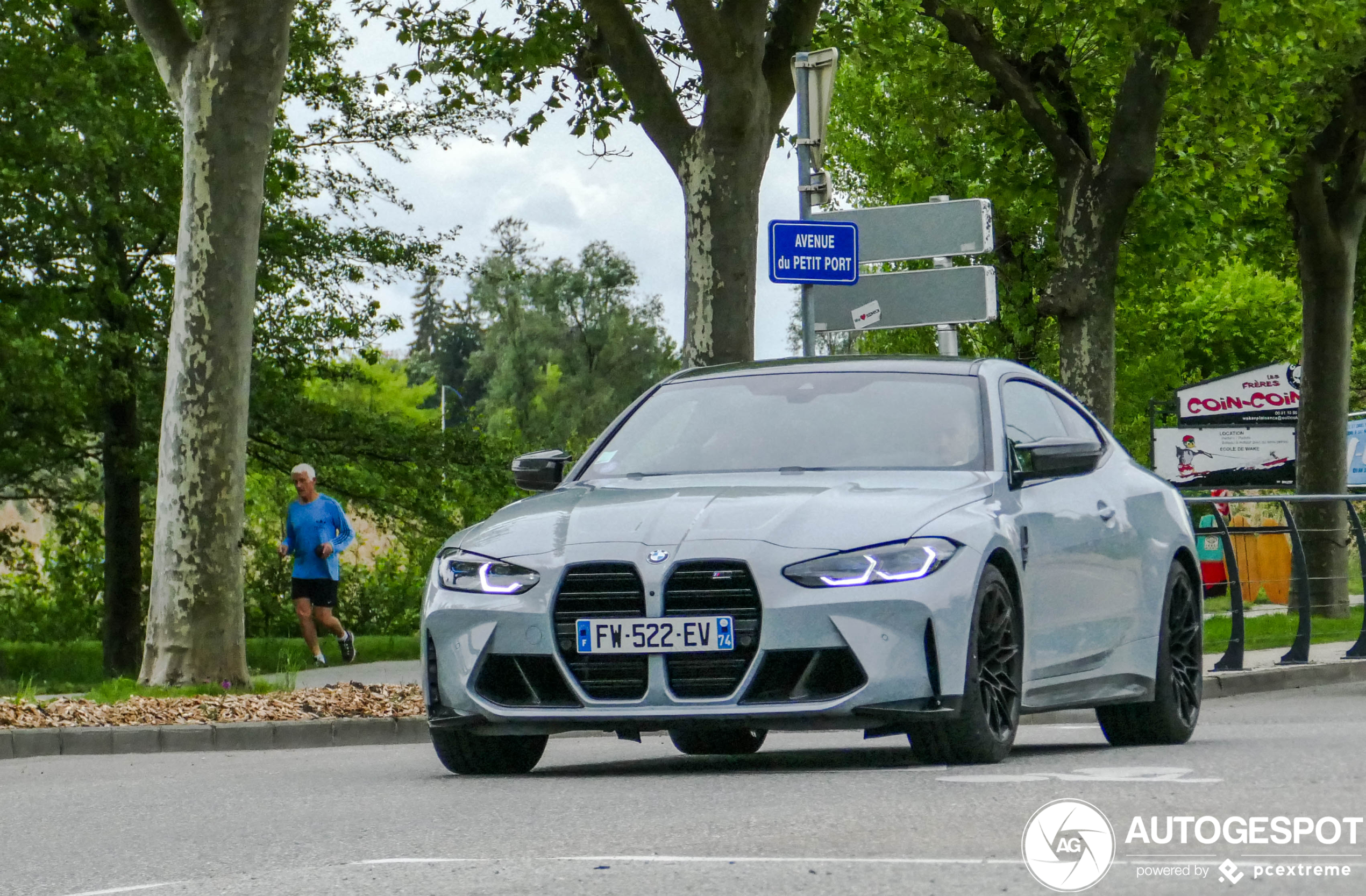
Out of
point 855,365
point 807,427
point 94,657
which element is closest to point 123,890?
point 807,427

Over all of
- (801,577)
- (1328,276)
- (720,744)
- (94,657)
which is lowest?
(94,657)

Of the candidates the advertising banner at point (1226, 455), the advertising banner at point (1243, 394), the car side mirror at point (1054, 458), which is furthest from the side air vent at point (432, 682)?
the advertising banner at point (1243, 394)

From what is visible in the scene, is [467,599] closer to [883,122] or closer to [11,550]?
[11,550]

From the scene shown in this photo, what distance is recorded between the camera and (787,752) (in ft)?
31.8

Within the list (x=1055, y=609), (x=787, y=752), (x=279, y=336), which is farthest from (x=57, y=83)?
(x=1055, y=609)

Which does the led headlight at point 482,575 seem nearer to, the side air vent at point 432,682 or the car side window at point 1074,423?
the side air vent at point 432,682

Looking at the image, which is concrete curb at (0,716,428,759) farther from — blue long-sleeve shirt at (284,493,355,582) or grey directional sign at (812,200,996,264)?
blue long-sleeve shirt at (284,493,355,582)

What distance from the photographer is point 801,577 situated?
24.0 ft

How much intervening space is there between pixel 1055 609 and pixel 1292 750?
1.21 m

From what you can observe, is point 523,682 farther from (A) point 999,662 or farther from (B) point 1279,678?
(B) point 1279,678

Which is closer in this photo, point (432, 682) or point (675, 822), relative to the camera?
point (675, 822)

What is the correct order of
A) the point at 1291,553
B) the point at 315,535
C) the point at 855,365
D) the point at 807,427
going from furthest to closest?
the point at 315,535
the point at 1291,553
the point at 855,365
the point at 807,427

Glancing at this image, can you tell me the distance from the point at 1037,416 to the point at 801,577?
224 centimetres

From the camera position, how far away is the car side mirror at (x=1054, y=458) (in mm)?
8195
